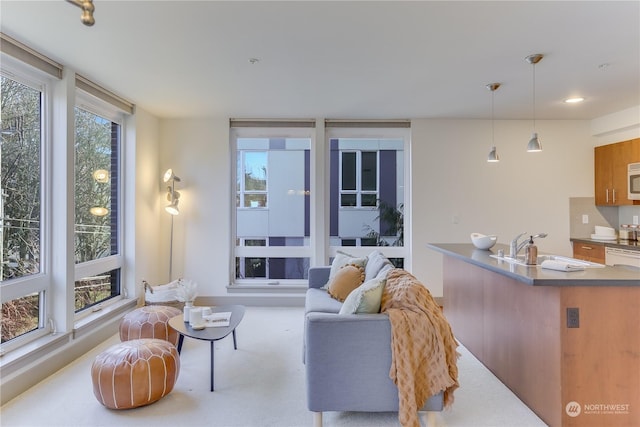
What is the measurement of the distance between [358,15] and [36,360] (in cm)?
342

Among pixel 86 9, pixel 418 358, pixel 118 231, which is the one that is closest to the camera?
pixel 86 9

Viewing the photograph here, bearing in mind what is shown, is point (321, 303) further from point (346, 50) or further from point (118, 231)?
point (118, 231)

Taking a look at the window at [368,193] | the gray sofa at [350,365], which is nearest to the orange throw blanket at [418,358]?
the gray sofa at [350,365]

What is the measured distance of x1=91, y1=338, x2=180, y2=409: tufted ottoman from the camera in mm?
2240

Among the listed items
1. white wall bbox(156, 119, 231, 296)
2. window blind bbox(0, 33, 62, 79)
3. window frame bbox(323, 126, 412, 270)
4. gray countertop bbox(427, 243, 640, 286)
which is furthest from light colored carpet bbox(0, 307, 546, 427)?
window blind bbox(0, 33, 62, 79)

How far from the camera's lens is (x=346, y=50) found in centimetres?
270

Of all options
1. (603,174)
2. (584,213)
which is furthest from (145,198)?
(603,174)

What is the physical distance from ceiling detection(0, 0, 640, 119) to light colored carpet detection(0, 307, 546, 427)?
252 cm

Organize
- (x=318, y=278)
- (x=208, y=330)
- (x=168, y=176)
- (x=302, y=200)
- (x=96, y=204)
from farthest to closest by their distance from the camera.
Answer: (x=302, y=200), (x=168, y=176), (x=318, y=278), (x=96, y=204), (x=208, y=330)

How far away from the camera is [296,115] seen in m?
4.69

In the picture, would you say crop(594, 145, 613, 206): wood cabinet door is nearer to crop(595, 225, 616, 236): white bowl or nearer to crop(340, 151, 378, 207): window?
crop(595, 225, 616, 236): white bowl

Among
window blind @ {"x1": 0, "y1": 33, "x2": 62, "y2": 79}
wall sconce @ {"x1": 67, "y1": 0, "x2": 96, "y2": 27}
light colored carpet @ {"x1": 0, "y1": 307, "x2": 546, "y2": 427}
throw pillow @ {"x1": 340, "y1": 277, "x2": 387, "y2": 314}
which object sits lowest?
light colored carpet @ {"x1": 0, "y1": 307, "x2": 546, "y2": 427}

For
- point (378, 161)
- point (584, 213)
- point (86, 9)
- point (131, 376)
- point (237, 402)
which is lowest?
point (237, 402)

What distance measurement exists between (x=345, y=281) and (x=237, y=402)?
140cm
